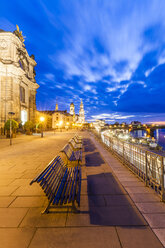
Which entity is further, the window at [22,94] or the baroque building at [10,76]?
the window at [22,94]

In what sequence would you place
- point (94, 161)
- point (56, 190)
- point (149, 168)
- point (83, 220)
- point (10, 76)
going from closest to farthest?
point (83, 220), point (56, 190), point (149, 168), point (94, 161), point (10, 76)

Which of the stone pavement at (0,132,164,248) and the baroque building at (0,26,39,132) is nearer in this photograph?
the stone pavement at (0,132,164,248)

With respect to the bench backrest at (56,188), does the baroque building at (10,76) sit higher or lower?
higher

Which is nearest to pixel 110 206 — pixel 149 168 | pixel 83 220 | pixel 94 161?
pixel 83 220

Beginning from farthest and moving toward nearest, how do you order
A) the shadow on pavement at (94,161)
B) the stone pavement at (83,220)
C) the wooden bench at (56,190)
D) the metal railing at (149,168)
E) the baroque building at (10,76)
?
the baroque building at (10,76)
the shadow on pavement at (94,161)
the metal railing at (149,168)
the wooden bench at (56,190)
the stone pavement at (83,220)

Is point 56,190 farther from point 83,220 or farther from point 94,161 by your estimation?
point 94,161

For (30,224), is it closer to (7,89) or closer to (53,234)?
(53,234)

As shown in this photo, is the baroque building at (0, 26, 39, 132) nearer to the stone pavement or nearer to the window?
the window

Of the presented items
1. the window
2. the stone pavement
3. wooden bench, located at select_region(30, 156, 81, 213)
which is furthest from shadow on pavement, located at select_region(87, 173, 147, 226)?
the window

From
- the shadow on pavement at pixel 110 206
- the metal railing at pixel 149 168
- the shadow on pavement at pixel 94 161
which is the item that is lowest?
the shadow on pavement at pixel 110 206

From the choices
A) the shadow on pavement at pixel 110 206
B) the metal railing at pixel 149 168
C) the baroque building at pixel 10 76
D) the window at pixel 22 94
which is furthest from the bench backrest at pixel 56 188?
the window at pixel 22 94

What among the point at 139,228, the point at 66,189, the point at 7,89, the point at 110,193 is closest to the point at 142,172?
the point at 110,193

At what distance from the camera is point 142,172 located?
14.9 feet

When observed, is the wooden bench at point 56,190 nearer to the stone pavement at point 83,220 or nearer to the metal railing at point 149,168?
the stone pavement at point 83,220
